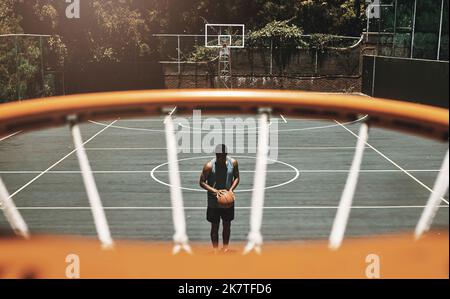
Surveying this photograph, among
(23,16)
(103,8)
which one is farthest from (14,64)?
(103,8)

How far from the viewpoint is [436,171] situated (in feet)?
38.7

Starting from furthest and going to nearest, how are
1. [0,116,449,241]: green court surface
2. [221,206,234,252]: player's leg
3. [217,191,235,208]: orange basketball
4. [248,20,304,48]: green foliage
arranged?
1. [248,20,304,48]: green foliage
2. [0,116,449,241]: green court surface
3. [221,206,234,252]: player's leg
4. [217,191,235,208]: orange basketball

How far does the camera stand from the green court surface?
8297 millimetres

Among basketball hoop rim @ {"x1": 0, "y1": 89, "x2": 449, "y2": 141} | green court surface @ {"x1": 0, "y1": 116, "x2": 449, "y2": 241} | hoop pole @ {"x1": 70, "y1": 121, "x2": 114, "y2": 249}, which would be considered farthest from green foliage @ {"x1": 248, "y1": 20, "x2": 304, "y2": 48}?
basketball hoop rim @ {"x1": 0, "y1": 89, "x2": 449, "y2": 141}

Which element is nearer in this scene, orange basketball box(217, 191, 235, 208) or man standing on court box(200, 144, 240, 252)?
orange basketball box(217, 191, 235, 208)

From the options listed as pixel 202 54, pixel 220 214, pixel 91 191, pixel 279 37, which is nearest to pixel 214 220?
pixel 220 214

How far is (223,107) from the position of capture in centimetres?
254

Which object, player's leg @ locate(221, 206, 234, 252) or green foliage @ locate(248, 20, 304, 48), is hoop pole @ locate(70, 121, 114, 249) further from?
green foliage @ locate(248, 20, 304, 48)

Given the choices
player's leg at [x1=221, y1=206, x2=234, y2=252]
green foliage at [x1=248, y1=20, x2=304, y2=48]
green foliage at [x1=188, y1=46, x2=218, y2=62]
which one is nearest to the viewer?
player's leg at [x1=221, y1=206, x2=234, y2=252]

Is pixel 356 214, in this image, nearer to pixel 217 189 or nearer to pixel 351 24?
pixel 217 189

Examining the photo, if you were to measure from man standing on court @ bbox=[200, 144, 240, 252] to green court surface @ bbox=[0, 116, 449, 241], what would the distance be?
2.90ft

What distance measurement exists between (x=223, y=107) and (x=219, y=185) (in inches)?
179

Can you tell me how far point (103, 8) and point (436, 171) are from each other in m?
18.1

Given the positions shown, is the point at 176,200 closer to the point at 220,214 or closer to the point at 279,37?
the point at 220,214
